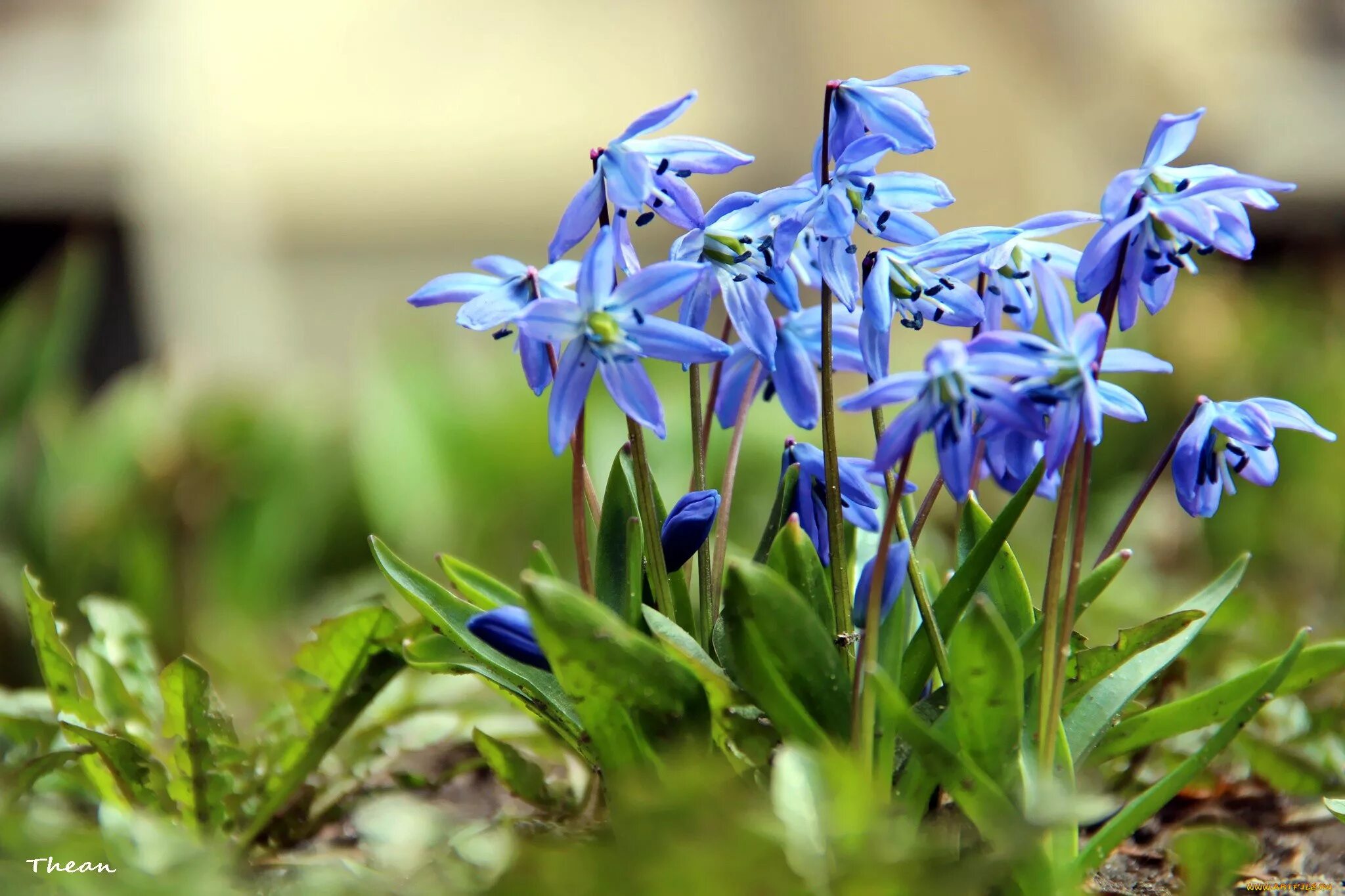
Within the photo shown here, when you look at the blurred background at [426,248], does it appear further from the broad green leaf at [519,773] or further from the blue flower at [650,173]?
the blue flower at [650,173]

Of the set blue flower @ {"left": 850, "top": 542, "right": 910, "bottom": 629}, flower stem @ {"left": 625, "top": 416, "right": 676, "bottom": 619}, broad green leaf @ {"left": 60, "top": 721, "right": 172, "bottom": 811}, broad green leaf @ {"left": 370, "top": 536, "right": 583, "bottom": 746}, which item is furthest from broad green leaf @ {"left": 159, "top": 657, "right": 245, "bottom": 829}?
blue flower @ {"left": 850, "top": 542, "right": 910, "bottom": 629}

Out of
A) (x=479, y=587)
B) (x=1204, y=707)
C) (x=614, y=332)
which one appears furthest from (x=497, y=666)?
(x=1204, y=707)

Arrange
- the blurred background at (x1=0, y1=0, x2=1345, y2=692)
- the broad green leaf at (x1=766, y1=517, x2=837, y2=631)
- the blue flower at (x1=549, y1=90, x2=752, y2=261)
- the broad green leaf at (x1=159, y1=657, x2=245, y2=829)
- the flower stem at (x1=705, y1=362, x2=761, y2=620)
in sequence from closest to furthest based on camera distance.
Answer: the blue flower at (x1=549, y1=90, x2=752, y2=261) → the broad green leaf at (x1=766, y1=517, x2=837, y2=631) → the flower stem at (x1=705, y1=362, x2=761, y2=620) → the broad green leaf at (x1=159, y1=657, x2=245, y2=829) → the blurred background at (x1=0, y1=0, x2=1345, y2=692)

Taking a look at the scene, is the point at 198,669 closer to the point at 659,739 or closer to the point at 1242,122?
the point at 659,739

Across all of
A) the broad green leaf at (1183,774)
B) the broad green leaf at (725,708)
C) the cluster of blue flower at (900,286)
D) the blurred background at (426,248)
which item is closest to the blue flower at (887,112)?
the cluster of blue flower at (900,286)

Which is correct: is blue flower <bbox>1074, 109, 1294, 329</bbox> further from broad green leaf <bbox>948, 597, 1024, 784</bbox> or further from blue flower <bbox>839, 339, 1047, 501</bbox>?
broad green leaf <bbox>948, 597, 1024, 784</bbox>

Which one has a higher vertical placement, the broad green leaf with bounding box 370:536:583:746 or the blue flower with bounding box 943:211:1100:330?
the blue flower with bounding box 943:211:1100:330

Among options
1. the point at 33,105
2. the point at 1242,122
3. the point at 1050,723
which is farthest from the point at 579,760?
the point at 1242,122
